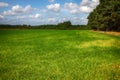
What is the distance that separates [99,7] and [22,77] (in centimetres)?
5986

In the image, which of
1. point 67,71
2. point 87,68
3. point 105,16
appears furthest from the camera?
point 105,16

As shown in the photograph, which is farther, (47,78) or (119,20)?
(119,20)

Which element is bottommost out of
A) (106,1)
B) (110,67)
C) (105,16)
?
(110,67)

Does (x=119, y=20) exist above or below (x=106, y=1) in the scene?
below

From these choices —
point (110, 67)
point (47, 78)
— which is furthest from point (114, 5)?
point (47, 78)

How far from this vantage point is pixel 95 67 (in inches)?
558

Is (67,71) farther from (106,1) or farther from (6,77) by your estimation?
(106,1)

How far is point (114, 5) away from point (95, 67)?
48.9 metres

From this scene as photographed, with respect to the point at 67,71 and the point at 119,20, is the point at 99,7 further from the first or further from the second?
the point at 67,71

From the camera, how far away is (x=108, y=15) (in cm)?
6338

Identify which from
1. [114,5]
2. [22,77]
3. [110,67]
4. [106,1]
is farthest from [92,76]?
[106,1]

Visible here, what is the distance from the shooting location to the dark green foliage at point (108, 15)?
59.8m

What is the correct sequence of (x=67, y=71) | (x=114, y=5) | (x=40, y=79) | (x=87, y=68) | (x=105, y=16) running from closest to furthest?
(x=40, y=79) → (x=67, y=71) → (x=87, y=68) → (x=114, y=5) → (x=105, y=16)

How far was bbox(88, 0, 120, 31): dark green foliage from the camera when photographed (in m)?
59.8
